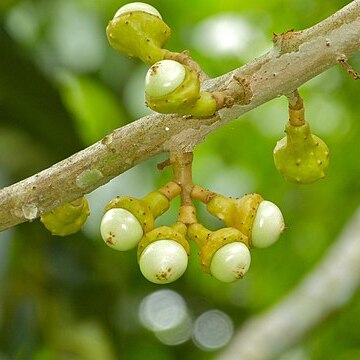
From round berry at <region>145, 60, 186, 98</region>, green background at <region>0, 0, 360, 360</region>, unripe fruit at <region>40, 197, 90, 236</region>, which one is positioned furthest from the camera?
green background at <region>0, 0, 360, 360</region>

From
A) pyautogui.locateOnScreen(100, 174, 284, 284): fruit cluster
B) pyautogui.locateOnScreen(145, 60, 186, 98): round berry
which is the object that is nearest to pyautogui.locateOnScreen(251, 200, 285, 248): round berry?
pyautogui.locateOnScreen(100, 174, 284, 284): fruit cluster

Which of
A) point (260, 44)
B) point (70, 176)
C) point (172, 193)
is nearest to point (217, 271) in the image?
point (172, 193)

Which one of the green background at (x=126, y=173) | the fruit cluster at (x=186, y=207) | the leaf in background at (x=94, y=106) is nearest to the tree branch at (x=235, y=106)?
the fruit cluster at (x=186, y=207)

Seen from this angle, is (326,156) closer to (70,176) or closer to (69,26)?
(70,176)

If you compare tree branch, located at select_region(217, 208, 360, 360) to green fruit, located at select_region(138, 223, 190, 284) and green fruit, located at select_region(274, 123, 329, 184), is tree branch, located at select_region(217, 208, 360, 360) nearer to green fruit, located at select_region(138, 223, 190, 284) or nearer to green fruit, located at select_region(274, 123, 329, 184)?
green fruit, located at select_region(274, 123, 329, 184)

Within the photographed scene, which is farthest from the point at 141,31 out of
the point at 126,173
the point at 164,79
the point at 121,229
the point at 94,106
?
the point at 94,106

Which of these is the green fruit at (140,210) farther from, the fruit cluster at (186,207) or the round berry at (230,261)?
the round berry at (230,261)

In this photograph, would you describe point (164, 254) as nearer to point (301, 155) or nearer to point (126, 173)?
point (301, 155)
